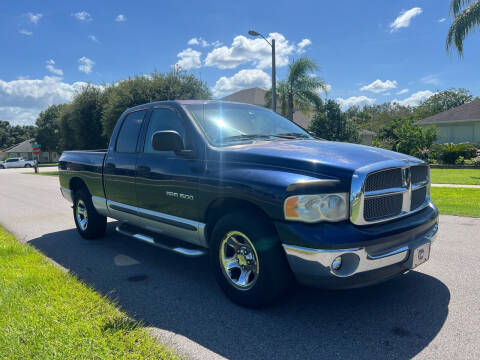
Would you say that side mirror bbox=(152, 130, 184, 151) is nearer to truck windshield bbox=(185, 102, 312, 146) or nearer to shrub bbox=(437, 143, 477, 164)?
truck windshield bbox=(185, 102, 312, 146)

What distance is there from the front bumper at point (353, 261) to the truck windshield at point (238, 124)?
1.51 m

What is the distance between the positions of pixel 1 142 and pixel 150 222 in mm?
125311

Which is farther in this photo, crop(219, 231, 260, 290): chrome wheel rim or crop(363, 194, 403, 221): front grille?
crop(219, 231, 260, 290): chrome wheel rim

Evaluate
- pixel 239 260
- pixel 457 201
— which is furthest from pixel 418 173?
pixel 457 201

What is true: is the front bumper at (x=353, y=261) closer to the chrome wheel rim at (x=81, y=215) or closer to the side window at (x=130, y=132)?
the side window at (x=130, y=132)

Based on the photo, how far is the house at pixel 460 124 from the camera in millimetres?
32375

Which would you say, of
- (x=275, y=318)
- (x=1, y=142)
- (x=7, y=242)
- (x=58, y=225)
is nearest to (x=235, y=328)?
(x=275, y=318)

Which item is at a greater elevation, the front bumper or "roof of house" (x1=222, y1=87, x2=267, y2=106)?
"roof of house" (x1=222, y1=87, x2=267, y2=106)

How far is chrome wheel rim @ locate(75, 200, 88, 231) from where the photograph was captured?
6277 millimetres

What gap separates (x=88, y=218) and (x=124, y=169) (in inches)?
67.6

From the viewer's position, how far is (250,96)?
35781 millimetres

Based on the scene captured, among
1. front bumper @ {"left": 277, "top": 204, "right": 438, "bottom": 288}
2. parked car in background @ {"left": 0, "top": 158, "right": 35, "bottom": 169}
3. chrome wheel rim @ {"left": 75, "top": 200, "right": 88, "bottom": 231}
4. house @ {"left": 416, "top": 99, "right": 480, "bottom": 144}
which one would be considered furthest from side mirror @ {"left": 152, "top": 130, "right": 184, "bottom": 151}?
parked car in background @ {"left": 0, "top": 158, "right": 35, "bottom": 169}

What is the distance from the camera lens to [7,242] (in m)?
6.02

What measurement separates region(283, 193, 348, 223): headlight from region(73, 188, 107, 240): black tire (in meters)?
4.22
